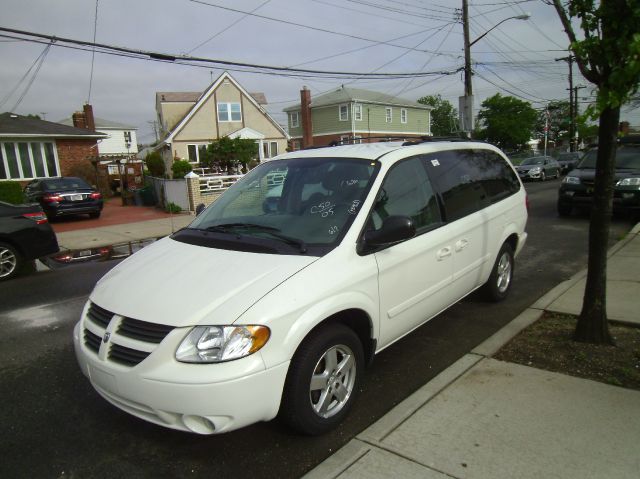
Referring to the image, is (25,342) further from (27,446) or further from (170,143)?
(170,143)

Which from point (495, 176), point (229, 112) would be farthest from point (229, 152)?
point (495, 176)

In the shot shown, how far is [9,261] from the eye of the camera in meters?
7.62

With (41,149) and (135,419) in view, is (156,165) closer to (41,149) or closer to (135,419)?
(41,149)

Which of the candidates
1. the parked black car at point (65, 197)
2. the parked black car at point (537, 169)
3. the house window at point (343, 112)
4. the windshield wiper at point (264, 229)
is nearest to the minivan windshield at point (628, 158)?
the windshield wiper at point (264, 229)

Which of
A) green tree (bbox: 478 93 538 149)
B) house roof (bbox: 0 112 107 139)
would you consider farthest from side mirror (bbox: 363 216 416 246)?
green tree (bbox: 478 93 538 149)

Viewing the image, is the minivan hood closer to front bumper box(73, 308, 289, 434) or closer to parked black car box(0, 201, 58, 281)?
front bumper box(73, 308, 289, 434)

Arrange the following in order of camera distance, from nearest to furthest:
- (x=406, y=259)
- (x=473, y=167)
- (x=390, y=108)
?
(x=406, y=259), (x=473, y=167), (x=390, y=108)

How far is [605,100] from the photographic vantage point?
9.99 feet

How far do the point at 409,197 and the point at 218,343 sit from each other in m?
1.96

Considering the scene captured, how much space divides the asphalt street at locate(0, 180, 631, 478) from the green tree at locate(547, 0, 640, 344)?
979mm

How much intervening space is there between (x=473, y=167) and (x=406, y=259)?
1.80 m

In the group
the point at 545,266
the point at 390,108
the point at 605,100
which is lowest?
the point at 545,266

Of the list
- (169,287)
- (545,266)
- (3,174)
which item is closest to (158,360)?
(169,287)

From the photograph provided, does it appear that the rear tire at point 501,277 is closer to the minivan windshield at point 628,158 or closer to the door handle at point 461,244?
the door handle at point 461,244
